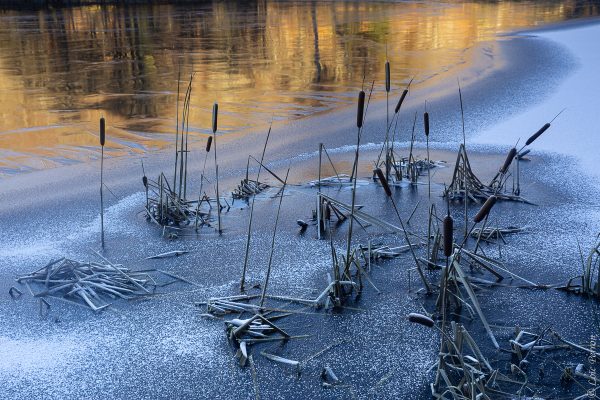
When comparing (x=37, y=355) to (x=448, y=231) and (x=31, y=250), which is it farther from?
(x=448, y=231)

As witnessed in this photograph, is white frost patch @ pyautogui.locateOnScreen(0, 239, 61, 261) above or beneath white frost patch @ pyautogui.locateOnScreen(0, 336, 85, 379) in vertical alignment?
above

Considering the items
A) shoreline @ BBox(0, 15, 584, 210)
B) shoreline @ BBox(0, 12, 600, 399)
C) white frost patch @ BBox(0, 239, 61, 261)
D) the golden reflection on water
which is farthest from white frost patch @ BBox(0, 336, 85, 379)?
the golden reflection on water

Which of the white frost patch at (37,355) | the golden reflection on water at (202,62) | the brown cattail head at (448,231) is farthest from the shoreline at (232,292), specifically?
the golden reflection on water at (202,62)

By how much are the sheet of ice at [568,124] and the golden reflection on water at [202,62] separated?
1695mm

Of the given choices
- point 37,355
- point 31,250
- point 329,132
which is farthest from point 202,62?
point 37,355

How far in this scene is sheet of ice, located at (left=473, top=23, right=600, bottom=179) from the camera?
17.7 feet

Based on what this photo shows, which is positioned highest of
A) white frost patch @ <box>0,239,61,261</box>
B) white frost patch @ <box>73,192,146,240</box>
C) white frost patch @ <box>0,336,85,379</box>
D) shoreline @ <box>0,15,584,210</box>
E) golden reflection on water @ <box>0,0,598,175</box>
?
golden reflection on water @ <box>0,0,598,175</box>

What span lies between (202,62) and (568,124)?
17.4ft

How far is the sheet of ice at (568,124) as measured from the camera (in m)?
5.39

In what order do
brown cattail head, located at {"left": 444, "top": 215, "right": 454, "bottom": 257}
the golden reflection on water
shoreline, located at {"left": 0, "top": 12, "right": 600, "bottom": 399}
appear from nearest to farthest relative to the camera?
1. brown cattail head, located at {"left": 444, "top": 215, "right": 454, "bottom": 257}
2. shoreline, located at {"left": 0, "top": 12, "right": 600, "bottom": 399}
3. the golden reflection on water

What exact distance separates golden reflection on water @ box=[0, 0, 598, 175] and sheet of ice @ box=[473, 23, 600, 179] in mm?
1695

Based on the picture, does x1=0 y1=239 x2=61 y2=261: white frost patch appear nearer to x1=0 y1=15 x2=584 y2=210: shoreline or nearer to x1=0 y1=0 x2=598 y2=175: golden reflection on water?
x1=0 y1=15 x2=584 y2=210: shoreline

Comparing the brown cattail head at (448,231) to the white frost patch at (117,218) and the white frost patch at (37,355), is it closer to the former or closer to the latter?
the white frost patch at (37,355)

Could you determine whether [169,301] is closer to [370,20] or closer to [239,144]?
[239,144]
